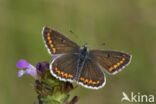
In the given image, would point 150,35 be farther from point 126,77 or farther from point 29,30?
point 29,30

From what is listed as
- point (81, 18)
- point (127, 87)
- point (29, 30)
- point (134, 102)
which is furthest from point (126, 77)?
point (29, 30)

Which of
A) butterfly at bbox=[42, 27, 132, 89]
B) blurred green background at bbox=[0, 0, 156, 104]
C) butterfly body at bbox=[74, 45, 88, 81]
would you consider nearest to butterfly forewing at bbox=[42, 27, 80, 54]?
butterfly at bbox=[42, 27, 132, 89]

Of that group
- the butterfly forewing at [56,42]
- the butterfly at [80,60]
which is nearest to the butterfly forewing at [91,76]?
the butterfly at [80,60]

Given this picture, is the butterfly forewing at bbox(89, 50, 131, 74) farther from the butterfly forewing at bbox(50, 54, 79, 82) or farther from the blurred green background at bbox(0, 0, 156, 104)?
the blurred green background at bbox(0, 0, 156, 104)

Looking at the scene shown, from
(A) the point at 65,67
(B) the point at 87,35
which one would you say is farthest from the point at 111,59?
(B) the point at 87,35

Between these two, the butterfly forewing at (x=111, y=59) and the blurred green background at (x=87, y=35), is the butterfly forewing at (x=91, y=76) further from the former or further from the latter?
the blurred green background at (x=87, y=35)
